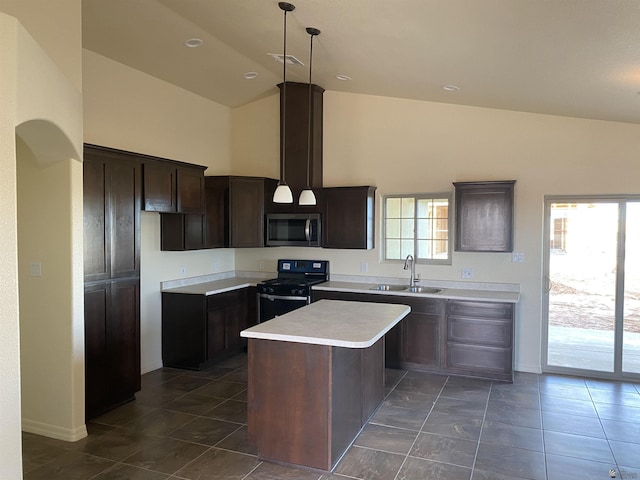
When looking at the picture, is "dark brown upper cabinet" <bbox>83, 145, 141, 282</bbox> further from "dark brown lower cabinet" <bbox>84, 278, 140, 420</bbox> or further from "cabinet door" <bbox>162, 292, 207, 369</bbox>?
"cabinet door" <bbox>162, 292, 207, 369</bbox>

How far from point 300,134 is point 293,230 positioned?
1227mm

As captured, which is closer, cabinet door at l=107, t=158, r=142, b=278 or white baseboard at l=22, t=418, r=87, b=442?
white baseboard at l=22, t=418, r=87, b=442

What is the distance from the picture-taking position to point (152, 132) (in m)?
5.02

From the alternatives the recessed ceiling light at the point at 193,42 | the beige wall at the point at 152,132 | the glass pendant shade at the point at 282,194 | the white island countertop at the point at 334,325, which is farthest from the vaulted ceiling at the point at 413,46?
the white island countertop at the point at 334,325

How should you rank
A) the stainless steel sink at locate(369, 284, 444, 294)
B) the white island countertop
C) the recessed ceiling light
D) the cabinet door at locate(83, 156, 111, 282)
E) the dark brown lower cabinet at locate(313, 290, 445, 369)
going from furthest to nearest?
the stainless steel sink at locate(369, 284, 444, 294) < the dark brown lower cabinet at locate(313, 290, 445, 369) < the recessed ceiling light < the cabinet door at locate(83, 156, 111, 282) < the white island countertop

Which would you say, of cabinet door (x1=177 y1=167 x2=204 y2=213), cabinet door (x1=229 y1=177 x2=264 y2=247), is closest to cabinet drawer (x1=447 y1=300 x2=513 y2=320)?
cabinet door (x1=229 y1=177 x2=264 y2=247)

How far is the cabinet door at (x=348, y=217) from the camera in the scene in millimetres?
5512

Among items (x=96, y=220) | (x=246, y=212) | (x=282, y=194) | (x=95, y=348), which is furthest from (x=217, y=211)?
(x=95, y=348)

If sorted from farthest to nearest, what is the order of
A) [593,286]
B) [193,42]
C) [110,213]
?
1. [593,286]
2. [193,42]
3. [110,213]

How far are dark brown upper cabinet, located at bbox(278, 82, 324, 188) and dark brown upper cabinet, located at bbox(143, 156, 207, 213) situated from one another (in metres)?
1.21

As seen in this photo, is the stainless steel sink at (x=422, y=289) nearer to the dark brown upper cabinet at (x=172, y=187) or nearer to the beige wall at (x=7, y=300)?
the dark brown upper cabinet at (x=172, y=187)

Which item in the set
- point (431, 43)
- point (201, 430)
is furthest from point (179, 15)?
point (201, 430)

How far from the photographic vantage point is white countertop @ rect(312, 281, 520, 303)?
4.74m

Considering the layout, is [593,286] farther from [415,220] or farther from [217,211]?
[217,211]
